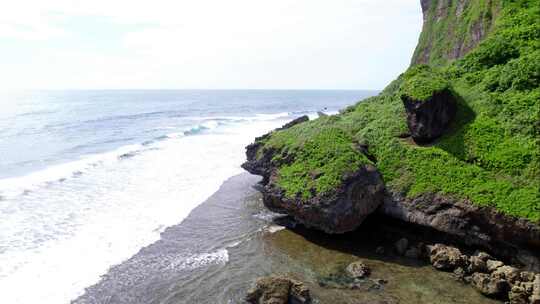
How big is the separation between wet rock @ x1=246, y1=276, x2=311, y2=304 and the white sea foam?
3868 mm

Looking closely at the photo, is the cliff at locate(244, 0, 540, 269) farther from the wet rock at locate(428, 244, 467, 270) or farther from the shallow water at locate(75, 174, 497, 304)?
the shallow water at locate(75, 174, 497, 304)

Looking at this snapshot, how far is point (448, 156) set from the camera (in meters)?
19.6

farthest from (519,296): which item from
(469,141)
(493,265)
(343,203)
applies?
(469,141)

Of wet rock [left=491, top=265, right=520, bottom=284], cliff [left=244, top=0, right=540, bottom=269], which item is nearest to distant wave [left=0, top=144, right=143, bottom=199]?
cliff [left=244, top=0, right=540, bottom=269]

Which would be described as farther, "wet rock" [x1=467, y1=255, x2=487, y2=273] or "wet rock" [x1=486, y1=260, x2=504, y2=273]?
"wet rock" [x1=467, y1=255, x2=487, y2=273]

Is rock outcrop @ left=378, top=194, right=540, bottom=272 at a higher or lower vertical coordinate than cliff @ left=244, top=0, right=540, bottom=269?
lower

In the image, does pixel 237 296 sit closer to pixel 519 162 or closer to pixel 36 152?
pixel 519 162

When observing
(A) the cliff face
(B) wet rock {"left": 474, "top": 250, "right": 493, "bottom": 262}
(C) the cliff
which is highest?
(A) the cliff face

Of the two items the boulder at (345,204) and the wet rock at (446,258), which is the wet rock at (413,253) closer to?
the wet rock at (446,258)

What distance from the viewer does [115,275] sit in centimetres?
1648

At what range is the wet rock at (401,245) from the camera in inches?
704

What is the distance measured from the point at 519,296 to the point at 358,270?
5.60 meters

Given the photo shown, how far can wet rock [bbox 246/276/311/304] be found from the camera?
45.6ft

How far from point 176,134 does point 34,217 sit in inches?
1409
